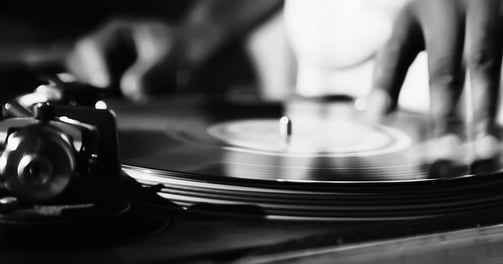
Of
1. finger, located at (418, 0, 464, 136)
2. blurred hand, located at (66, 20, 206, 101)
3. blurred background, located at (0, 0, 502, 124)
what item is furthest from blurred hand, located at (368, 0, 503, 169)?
blurred hand, located at (66, 20, 206, 101)

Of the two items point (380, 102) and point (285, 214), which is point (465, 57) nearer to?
point (380, 102)

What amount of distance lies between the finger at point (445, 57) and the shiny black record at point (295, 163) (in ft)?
0.22

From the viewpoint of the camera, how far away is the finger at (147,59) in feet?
5.18

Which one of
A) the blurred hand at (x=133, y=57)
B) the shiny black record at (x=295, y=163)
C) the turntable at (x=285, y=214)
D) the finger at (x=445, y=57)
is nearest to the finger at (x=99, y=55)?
the blurred hand at (x=133, y=57)

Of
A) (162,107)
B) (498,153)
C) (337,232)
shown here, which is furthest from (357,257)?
(162,107)

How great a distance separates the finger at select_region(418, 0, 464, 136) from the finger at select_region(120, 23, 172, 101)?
89 cm

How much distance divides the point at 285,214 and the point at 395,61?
1.16 ft

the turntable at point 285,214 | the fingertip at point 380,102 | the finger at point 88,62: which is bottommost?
the turntable at point 285,214

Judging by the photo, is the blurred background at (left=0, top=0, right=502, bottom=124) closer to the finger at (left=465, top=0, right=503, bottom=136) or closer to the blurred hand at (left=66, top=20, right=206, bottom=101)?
the blurred hand at (left=66, top=20, right=206, bottom=101)

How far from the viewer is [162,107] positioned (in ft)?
4.13

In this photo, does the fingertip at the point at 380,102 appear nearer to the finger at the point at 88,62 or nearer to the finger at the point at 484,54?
the finger at the point at 484,54

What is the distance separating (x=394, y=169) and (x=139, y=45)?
1024 millimetres

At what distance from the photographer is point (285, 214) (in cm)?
60

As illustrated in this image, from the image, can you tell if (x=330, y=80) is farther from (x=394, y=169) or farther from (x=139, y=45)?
(x=394, y=169)
